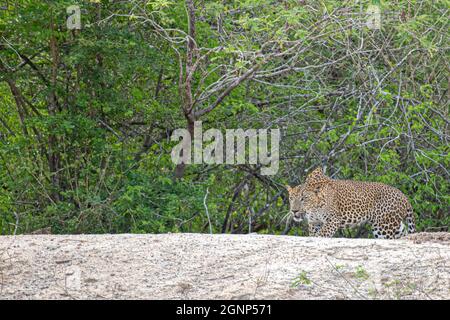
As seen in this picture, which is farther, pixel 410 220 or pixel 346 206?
pixel 410 220

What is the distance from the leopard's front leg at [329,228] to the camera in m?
10.8

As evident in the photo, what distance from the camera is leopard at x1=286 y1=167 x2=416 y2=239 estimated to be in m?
10.7

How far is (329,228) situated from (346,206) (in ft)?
1.08

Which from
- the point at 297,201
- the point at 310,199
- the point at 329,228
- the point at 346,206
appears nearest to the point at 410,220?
the point at 346,206

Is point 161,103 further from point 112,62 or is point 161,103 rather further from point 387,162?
point 387,162

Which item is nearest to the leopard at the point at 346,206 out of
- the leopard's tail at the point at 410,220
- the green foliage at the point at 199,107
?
the leopard's tail at the point at 410,220

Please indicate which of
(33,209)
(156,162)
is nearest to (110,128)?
(156,162)

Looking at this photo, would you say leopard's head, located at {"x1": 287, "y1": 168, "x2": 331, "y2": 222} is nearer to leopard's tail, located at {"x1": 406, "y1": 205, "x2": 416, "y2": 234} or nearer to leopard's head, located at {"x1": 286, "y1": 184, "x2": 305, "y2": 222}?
leopard's head, located at {"x1": 286, "y1": 184, "x2": 305, "y2": 222}

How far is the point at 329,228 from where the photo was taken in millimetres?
10773

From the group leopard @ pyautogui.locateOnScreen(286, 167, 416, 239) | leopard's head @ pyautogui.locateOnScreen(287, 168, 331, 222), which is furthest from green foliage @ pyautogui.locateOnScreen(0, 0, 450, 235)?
leopard's head @ pyautogui.locateOnScreen(287, 168, 331, 222)

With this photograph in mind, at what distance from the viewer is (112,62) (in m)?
11.4

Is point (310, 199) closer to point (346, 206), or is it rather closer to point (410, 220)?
point (346, 206)

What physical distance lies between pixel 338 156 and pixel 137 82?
113 inches
